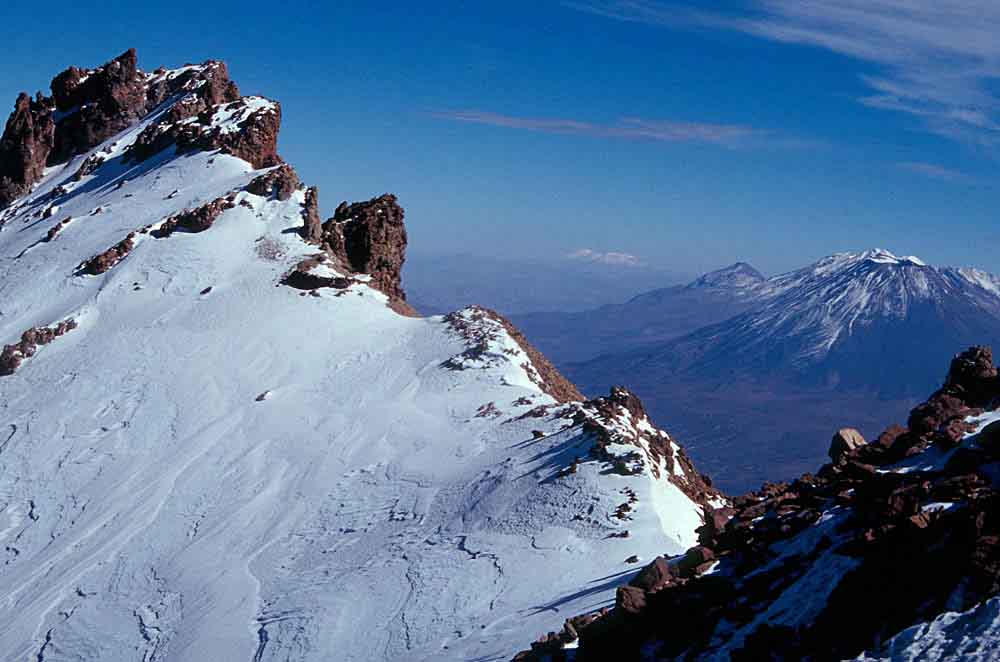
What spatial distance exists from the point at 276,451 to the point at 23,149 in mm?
42304

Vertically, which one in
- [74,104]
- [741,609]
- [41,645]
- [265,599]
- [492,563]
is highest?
[74,104]

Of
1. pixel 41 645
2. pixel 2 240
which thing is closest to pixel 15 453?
pixel 41 645

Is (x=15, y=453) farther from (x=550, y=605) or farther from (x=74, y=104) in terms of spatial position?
(x=74, y=104)

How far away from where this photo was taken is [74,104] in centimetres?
5944

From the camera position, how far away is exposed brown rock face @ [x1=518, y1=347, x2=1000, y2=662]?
26.4ft

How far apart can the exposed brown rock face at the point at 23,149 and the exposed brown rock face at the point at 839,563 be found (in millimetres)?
55629

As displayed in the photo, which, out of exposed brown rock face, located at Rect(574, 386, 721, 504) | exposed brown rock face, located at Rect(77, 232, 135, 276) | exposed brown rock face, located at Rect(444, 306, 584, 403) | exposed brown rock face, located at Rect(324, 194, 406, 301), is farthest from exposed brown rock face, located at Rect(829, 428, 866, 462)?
exposed brown rock face, located at Rect(77, 232, 135, 276)

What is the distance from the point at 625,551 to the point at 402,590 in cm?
472

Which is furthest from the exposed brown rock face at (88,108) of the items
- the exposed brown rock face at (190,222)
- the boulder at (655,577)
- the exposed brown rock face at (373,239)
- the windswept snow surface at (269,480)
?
the boulder at (655,577)

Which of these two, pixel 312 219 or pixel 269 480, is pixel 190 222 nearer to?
pixel 312 219

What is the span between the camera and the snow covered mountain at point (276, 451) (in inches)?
669

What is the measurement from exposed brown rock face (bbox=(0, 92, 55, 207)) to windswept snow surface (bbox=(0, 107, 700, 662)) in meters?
19.0

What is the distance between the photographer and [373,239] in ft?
132

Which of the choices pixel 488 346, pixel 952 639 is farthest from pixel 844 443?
pixel 488 346
